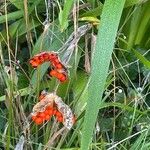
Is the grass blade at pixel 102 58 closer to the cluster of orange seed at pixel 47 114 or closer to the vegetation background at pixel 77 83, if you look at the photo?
the vegetation background at pixel 77 83

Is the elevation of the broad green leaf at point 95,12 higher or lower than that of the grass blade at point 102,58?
lower

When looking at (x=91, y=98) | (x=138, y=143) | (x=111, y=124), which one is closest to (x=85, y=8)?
(x=111, y=124)

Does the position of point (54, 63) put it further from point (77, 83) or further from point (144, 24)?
point (144, 24)

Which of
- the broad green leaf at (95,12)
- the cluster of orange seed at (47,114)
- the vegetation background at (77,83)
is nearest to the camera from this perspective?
the cluster of orange seed at (47,114)

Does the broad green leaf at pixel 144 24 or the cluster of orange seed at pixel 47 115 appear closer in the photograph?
the cluster of orange seed at pixel 47 115

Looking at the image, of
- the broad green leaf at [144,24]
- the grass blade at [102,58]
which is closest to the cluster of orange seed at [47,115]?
the grass blade at [102,58]

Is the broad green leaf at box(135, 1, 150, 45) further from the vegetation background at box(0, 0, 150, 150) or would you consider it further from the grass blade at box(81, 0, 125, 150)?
the grass blade at box(81, 0, 125, 150)

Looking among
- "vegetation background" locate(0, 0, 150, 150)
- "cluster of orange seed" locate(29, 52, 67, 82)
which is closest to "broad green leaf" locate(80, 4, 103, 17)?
"vegetation background" locate(0, 0, 150, 150)

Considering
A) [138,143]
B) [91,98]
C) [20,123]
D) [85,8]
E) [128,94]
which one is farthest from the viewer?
[85,8]

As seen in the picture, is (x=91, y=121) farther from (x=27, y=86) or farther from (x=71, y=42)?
(x=27, y=86)
